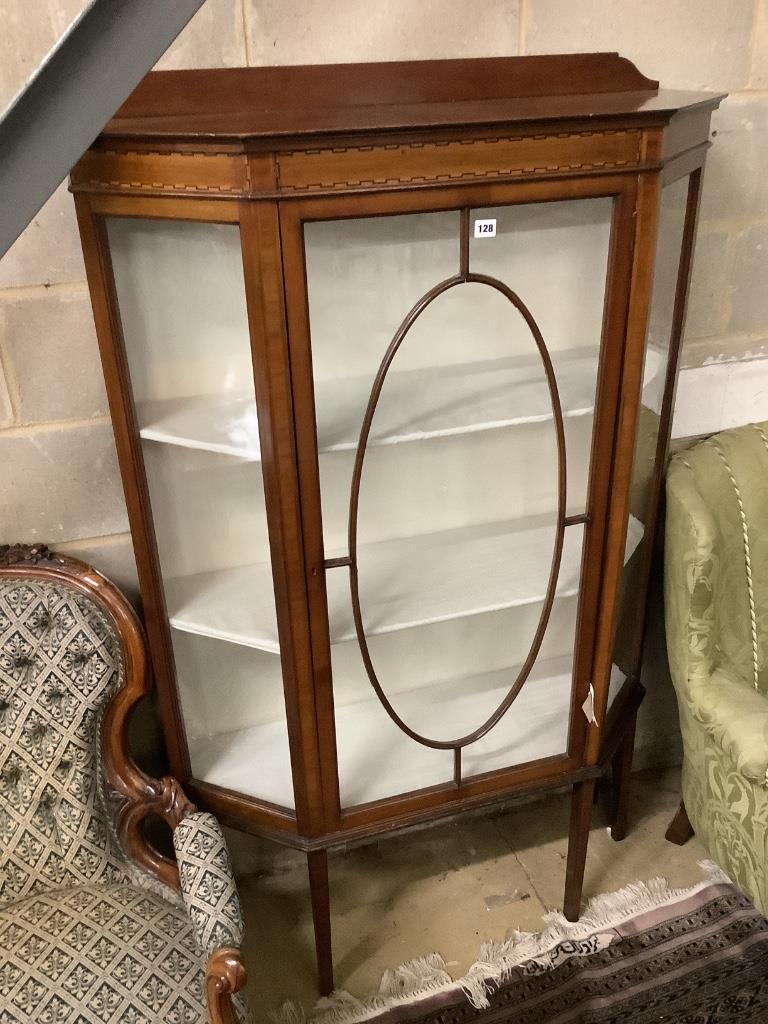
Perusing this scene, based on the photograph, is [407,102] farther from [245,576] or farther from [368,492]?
[245,576]

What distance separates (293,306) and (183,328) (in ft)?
0.70

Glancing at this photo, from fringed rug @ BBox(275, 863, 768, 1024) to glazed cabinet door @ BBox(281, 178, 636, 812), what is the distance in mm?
422

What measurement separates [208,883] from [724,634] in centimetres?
98

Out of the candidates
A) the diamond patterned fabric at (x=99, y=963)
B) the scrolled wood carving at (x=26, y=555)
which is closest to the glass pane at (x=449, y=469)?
the diamond patterned fabric at (x=99, y=963)

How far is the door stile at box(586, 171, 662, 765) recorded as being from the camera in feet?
3.51

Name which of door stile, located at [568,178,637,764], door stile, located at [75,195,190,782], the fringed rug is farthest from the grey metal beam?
the fringed rug

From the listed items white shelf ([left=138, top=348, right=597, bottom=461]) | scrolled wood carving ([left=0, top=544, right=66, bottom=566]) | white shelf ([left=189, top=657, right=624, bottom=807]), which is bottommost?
white shelf ([left=189, top=657, right=624, bottom=807])

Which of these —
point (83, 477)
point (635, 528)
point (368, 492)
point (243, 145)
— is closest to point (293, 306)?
point (243, 145)

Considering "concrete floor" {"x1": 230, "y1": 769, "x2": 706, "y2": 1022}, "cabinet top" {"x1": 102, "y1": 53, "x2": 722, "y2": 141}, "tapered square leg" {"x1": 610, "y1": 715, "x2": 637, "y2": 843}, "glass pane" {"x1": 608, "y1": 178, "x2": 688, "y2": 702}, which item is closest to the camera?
"cabinet top" {"x1": 102, "y1": 53, "x2": 722, "y2": 141}

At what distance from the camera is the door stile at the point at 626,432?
107cm

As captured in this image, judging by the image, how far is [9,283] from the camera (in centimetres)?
122

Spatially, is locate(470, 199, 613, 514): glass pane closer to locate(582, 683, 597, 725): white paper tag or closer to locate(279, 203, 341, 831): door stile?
locate(279, 203, 341, 831): door stile

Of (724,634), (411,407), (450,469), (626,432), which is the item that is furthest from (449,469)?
(724,634)

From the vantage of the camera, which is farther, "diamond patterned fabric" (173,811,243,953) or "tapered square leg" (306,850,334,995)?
"tapered square leg" (306,850,334,995)
